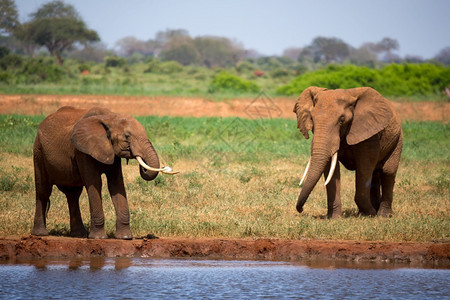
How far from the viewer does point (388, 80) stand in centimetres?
4000

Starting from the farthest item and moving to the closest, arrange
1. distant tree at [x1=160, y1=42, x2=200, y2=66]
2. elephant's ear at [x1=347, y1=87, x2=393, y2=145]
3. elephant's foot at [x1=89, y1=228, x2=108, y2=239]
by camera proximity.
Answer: distant tree at [x1=160, y1=42, x2=200, y2=66], elephant's ear at [x1=347, y1=87, x2=393, y2=145], elephant's foot at [x1=89, y1=228, x2=108, y2=239]

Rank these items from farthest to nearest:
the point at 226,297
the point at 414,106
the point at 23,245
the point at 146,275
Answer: the point at 414,106, the point at 23,245, the point at 146,275, the point at 226,297

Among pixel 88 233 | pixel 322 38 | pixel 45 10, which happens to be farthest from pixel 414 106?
pixel 322 38

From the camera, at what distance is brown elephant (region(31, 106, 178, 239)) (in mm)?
10070

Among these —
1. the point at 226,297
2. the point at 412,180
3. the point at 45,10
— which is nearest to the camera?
the point at 226,297

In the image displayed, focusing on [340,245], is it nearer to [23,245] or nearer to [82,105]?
[23,245]

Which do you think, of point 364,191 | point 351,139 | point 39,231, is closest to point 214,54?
point 364,191

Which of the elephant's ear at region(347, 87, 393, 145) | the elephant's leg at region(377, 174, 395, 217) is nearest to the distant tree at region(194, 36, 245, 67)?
the elephant's leg at region(377, 174, 395, 217)

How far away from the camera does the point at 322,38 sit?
4063 inches

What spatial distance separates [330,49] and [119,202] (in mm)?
93887

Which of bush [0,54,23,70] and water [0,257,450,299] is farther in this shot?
bush [0,54,23,70]

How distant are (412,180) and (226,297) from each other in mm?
9626

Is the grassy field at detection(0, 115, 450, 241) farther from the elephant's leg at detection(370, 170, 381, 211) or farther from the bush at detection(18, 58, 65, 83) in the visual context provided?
the bush at detection(18, 58, 65, 83)

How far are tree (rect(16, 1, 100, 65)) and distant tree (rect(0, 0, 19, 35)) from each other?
2.51 feet
